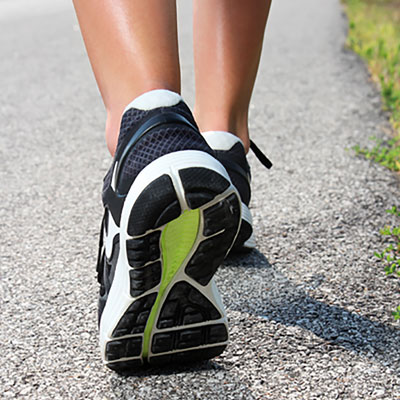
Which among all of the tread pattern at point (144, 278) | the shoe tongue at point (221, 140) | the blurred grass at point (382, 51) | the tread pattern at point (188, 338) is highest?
the tread pattern at point (144, 278)

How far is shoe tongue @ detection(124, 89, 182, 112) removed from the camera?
113 centimetres

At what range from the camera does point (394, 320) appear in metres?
1.46

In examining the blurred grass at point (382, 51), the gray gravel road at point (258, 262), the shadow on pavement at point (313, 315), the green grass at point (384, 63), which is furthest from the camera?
the blurred grass at point (382, 51)

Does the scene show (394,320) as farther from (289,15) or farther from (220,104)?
(289,15)

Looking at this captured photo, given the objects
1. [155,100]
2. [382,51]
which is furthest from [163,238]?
[382,51]

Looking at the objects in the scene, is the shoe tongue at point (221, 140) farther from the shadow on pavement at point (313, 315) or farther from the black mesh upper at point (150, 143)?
the black mesh upper at point (150, 143)

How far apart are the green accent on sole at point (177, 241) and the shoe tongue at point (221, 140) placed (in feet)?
1.67

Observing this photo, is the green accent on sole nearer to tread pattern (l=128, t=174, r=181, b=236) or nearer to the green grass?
tread pattern (l=128, t=174, r=181, b=236)

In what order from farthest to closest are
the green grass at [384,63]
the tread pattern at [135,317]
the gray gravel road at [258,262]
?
the green grass at [384,63] < the gray gravel road at [258,262] < the tread pattern at [135,317]

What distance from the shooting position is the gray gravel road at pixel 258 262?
48.8 inches

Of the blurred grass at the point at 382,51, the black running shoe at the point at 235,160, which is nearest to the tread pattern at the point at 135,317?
the black running shoe at the point at 235,160

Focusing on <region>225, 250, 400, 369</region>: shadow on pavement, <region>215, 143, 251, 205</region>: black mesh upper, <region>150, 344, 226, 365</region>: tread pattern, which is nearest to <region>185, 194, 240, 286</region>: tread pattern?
<region>150, 344, 226, 365</region>: tread pattern

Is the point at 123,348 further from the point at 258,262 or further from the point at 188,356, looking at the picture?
the point at 258,262

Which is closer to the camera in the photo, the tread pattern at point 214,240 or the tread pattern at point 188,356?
the tread pattern at point 214,240
